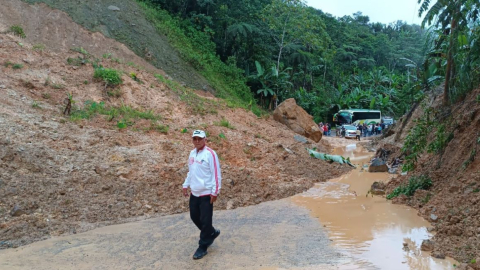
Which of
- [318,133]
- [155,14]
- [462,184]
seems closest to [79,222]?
[462,184]

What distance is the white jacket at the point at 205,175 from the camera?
4781 mm

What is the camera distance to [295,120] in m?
21.8

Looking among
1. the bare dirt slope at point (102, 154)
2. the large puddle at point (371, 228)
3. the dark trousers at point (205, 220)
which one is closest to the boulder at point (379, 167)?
the bare dirt slope at point (102, 154)

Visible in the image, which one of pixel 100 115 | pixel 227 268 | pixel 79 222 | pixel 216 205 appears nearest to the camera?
pixel 227 268

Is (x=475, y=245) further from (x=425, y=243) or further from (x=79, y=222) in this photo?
(x=79, y=222)

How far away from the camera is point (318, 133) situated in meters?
22.2

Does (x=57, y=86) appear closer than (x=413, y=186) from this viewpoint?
No

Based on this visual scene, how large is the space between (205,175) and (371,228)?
2.88 metres

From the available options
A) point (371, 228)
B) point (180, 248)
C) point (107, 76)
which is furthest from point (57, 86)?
point (371, 228)

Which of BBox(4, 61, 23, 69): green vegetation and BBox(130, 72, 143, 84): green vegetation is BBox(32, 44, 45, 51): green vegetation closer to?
BBox(4, 61, 23, 69): green vegetation

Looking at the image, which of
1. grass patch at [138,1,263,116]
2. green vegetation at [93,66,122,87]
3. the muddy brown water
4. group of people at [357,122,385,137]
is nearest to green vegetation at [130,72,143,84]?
green vegetation at [93,66,122,87]

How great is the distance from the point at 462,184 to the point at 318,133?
15.9 meters

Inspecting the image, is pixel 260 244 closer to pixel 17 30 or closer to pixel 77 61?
pixel 77 61

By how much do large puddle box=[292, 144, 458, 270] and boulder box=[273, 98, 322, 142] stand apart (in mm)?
11611
